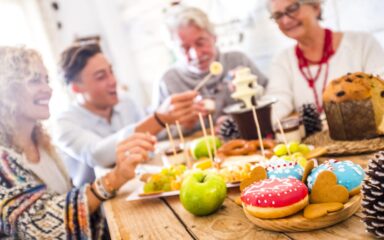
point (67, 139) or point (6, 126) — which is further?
point (67, 139)

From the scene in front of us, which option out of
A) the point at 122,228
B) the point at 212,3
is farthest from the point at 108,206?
the point at 212,3

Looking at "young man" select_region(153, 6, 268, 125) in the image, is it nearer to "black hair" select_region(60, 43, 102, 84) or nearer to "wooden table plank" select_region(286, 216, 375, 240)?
"black hair" select_region(60, 43, 102, 84)

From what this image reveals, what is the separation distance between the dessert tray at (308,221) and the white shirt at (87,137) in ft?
3.31

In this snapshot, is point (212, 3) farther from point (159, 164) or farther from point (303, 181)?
point (303, 181)

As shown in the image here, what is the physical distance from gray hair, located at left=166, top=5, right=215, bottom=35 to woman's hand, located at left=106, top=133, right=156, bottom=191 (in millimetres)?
905

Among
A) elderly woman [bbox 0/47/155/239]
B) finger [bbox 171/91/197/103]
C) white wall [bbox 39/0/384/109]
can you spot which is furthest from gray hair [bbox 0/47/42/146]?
white wall [bbox 39/0/384/109]

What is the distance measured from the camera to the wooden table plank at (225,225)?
70 cm

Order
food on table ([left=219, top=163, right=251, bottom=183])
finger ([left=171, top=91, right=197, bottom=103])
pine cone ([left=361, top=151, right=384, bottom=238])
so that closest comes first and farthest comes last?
pine cone ([left=361, top=151, right=384, bottom=238]) < food on table ([left=219, top=163, right=251, bottom=183]) < finger ([left=171, top=91, right=197, bottom=103])

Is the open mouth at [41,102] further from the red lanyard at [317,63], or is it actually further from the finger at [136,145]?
the red lanyard at [317,63]

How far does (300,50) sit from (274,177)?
84 cm

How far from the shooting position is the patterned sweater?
1.02 metres

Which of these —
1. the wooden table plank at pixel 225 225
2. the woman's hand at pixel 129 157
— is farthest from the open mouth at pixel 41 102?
the wooden table plank at pixel 225 225

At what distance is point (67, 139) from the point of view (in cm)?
180

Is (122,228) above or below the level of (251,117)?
below
